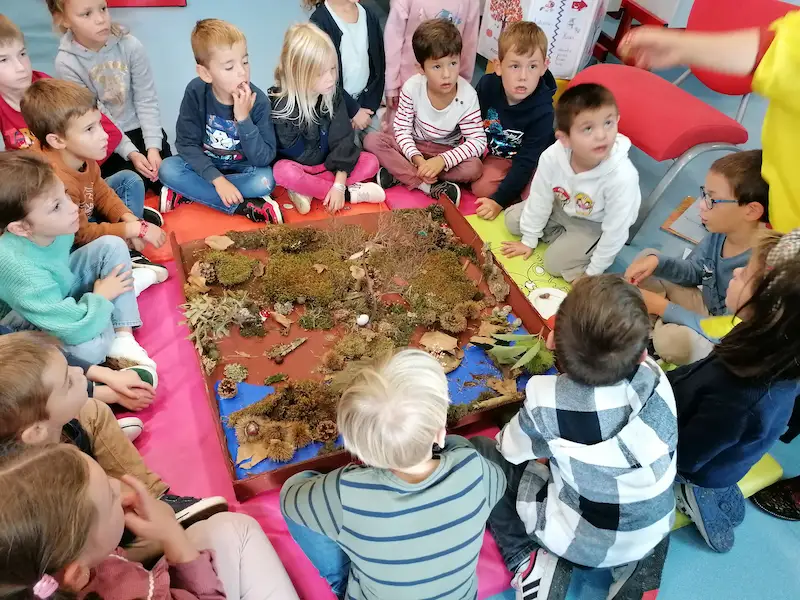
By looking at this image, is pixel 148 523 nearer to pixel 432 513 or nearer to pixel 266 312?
pixel 432 513

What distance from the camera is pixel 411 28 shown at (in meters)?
3.08

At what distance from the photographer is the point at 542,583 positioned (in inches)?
58.5

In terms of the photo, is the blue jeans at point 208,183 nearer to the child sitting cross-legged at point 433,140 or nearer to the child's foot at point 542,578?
the child sitting cross-legged at point 433,140

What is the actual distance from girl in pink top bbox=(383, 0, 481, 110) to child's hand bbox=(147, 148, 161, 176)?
1353 mm

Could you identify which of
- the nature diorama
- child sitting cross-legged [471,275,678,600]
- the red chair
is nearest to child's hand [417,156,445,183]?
the nature diorama

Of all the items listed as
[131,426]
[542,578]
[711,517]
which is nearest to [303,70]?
[131,426]

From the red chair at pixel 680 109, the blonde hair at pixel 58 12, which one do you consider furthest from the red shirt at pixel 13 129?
the red chair at pixel 680 109

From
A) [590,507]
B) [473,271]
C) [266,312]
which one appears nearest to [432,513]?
[590,507]

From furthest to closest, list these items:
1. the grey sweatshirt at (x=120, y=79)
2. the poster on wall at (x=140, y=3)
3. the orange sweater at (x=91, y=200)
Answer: the poster on wall at (x=140, y=3), the grey sweatshirt at (x=120, y=79), the orange sweater at (x=91, y=200)

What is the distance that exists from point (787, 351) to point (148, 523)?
62.0 inches

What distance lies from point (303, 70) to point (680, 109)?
1845 mm

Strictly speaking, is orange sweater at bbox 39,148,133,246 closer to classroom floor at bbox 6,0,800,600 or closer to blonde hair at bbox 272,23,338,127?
classroom floor at bbox 6,0,800,600

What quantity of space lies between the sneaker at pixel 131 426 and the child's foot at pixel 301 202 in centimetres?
133

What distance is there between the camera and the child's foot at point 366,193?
109 inches
